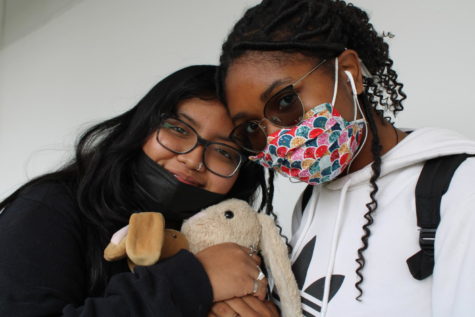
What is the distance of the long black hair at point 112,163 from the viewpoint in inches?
42.3

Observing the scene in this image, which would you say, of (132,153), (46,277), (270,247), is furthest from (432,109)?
(46,277)

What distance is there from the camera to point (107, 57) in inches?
118

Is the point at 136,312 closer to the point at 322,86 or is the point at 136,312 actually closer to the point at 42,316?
the point at 42,316

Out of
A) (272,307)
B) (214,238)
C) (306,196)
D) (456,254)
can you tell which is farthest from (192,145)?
(456,254)

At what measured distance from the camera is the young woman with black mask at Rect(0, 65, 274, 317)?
845mm

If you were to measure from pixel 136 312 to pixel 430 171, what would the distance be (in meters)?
0.68

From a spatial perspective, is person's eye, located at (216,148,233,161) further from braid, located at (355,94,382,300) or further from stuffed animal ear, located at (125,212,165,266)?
braid, located at (355,94,382,300)

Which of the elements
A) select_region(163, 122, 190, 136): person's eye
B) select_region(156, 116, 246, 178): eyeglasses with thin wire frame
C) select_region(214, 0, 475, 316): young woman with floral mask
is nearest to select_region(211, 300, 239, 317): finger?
select_region(214, 0, 475, 316): young woman with floral mask

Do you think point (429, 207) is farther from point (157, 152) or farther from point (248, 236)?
point (157, 152)

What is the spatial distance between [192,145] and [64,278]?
1.68ft

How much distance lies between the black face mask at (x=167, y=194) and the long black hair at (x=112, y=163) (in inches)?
1.9

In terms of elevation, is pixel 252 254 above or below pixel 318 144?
below

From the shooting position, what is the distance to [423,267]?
2.50 feet

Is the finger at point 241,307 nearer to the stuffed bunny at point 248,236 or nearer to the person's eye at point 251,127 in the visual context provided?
the stuffed bunny at point 248,236
